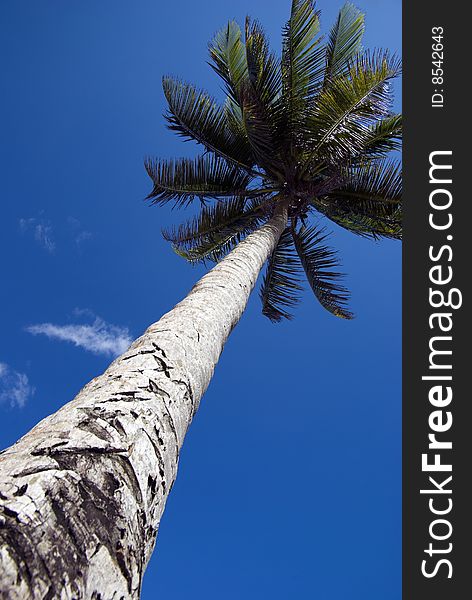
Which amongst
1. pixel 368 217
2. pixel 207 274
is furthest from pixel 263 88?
pixel 207 274

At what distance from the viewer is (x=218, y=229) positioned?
8.13 metres

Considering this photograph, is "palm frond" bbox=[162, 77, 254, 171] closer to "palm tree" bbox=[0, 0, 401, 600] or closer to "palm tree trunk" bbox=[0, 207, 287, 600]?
"palm tree" bbox=[0, 0, 401, 600]

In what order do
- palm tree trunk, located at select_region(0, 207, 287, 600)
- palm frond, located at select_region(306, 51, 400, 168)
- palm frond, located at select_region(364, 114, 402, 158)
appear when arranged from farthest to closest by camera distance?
palm frond, located at select_region(364, 114, 402, 158) < palm frond, located at select_region(306, 51, 400, 168) < palm tree trunk, located at select_region(0, 207, 287, 600)

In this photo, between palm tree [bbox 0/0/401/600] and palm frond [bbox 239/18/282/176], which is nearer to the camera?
palm tree [bbox 0/0/401/600]

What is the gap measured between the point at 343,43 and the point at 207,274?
5.80 metres

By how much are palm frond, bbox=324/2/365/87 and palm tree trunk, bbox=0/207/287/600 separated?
6.84 metres

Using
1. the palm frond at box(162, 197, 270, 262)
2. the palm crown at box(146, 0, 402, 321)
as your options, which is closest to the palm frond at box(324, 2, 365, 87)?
the palm crown at box(146, 0, 402, 321)

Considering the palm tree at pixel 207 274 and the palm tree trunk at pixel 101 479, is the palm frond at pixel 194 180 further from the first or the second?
the palm tree trunk at pixel 101 479

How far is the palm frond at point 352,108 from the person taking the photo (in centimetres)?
574

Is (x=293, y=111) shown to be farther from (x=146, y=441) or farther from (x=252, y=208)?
(x=146, y=441)

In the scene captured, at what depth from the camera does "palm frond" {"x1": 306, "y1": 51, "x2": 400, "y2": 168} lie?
5.74m

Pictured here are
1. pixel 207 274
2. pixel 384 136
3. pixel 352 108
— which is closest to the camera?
pixel 207 274

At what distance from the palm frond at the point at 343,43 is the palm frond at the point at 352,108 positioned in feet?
4.93

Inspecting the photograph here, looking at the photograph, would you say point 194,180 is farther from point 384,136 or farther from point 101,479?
point 101,479
